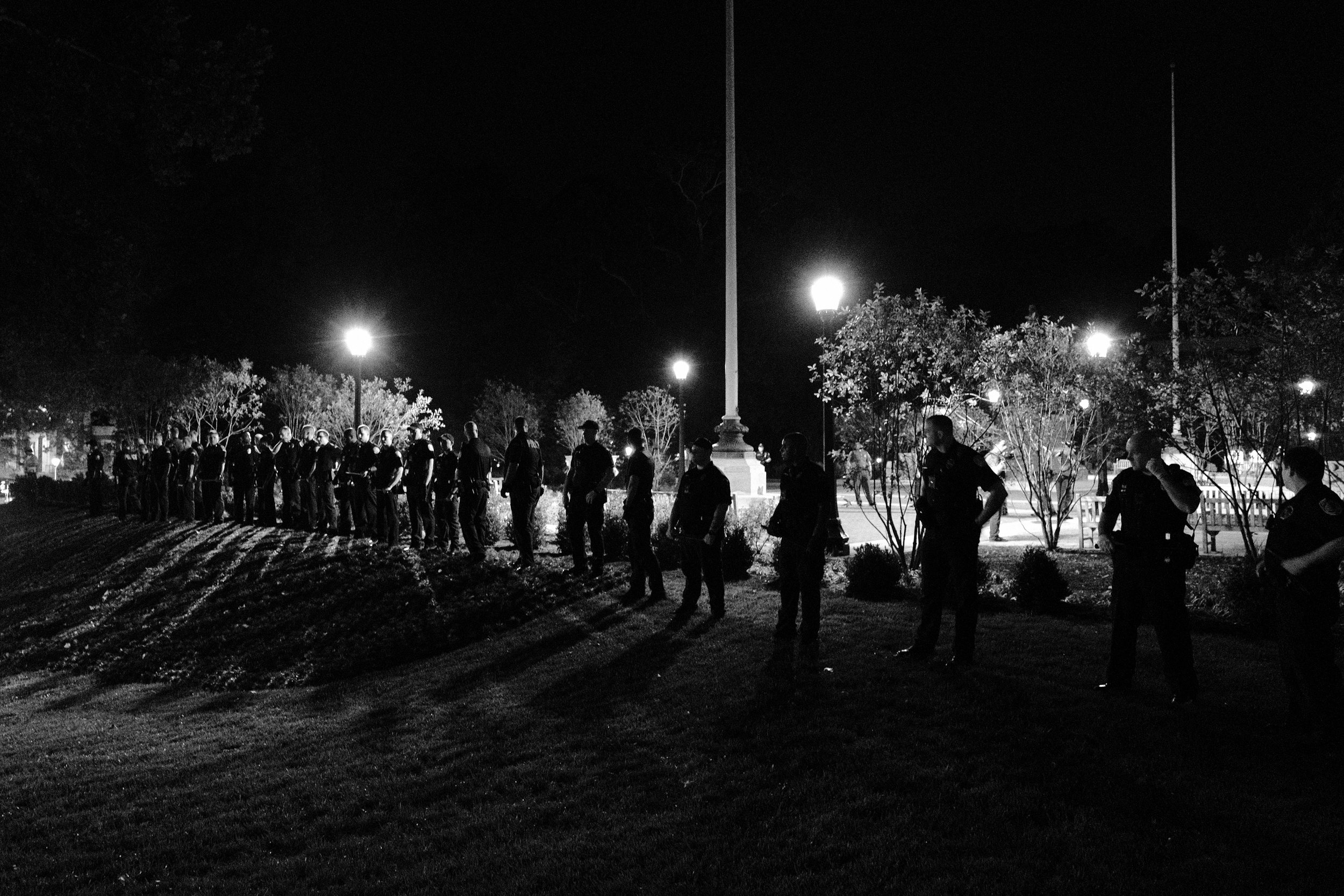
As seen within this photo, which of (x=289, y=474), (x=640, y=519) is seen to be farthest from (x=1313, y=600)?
(x=289, y=474)

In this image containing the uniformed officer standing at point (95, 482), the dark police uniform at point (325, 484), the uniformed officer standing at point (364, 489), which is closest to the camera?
the uniformed officer standing at point (364, 489)

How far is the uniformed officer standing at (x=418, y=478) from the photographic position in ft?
50.8

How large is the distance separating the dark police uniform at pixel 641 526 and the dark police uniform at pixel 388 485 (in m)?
5.83

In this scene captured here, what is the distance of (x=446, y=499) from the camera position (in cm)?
1584

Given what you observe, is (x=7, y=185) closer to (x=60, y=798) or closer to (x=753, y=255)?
(x=60, y=798)

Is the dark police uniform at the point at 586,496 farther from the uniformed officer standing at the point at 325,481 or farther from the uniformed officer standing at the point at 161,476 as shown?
the uniformed officer standing at the point at 161,476

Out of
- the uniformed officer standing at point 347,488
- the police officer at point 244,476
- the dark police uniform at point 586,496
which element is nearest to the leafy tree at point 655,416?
the police officer at point 244,476

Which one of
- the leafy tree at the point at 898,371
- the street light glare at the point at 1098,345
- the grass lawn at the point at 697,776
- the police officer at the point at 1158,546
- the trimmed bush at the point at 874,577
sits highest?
the street light glare at the point at 1098,345

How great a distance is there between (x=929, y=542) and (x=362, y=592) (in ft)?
28.7

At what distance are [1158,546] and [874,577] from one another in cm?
502

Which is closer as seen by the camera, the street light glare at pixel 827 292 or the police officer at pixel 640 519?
the police officer at pixel 640 519

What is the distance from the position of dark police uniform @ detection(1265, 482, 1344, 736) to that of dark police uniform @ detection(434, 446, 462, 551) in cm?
1190

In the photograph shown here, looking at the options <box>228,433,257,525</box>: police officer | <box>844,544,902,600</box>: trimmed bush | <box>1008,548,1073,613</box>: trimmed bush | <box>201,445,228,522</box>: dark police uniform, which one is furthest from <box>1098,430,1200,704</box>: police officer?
<box>201,445,228,522</box>: dark police uniform

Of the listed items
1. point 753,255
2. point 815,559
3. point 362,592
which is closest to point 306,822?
point 815,559
